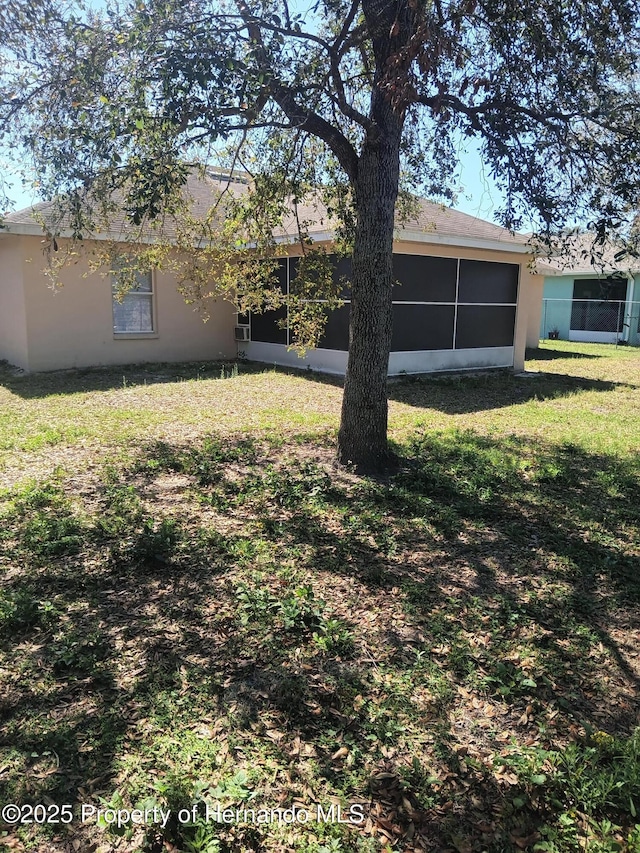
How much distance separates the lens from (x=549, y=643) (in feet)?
10.9

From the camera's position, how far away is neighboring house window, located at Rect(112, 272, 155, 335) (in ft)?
44.0

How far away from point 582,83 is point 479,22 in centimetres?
121

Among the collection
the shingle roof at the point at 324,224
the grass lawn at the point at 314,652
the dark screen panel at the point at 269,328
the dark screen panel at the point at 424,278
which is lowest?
the grass lawn at the point at 314,652

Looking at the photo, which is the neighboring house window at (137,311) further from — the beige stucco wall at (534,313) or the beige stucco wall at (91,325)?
the beige stucco wall at (534,313)

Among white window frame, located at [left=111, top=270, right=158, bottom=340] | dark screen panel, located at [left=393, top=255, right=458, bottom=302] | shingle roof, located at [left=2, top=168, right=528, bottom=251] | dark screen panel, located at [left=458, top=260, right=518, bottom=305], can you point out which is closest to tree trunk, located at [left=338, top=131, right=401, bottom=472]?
shingle roof, located at [left=2, top=168, right=528, bottom=251]

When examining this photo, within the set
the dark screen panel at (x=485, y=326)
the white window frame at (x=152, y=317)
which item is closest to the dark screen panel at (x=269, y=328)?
the white window frame at (x=152, y=317)

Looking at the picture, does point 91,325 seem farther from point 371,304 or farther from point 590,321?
point 590,321

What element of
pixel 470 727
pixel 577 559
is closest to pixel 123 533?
pixel 470 727

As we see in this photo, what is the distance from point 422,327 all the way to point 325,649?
10.6m

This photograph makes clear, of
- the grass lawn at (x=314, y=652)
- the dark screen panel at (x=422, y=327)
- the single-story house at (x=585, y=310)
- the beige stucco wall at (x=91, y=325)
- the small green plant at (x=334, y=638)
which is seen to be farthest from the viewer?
the single-story house at (x=585, y=310)

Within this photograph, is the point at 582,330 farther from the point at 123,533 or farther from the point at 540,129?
the point at 123,533

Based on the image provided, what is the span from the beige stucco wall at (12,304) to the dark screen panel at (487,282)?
29.8 feet

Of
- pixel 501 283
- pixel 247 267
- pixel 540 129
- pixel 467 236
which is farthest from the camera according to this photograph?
pixel 501 283

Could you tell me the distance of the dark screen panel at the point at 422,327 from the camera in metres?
12.6
